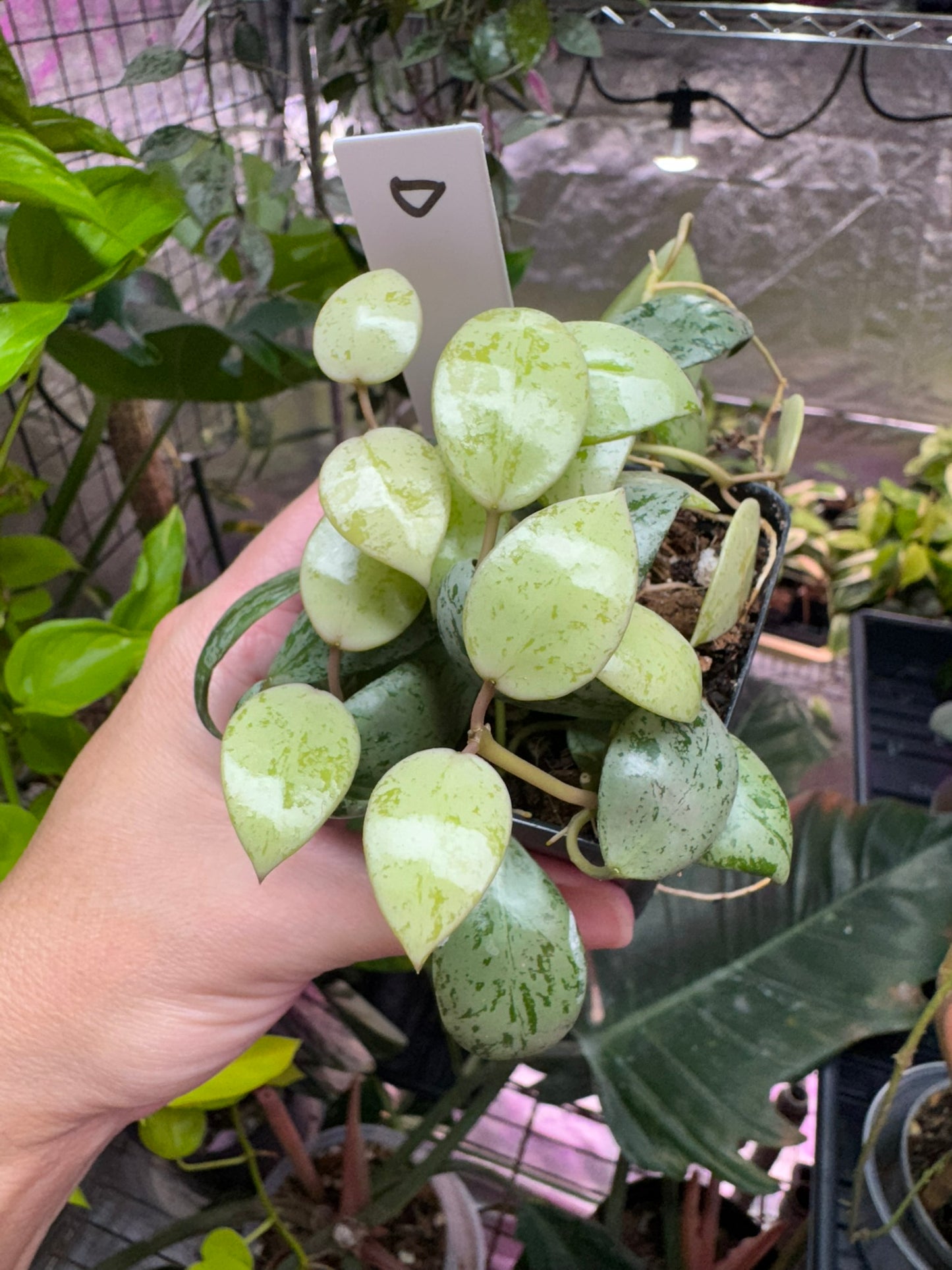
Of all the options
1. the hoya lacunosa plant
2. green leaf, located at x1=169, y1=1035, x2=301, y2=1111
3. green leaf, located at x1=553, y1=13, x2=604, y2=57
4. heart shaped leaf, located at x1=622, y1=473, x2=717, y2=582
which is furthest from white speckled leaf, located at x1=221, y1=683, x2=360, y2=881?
green leaf, located at x1=553, y1=13, x2=604, y2=57

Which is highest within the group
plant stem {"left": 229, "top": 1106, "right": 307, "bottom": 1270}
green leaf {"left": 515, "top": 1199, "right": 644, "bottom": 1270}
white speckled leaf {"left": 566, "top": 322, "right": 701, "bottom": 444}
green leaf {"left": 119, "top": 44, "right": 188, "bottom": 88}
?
green leaf {"left": 119, "top": 44, "right": 188, "bottom": 88}

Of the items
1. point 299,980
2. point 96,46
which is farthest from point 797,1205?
point 96,46

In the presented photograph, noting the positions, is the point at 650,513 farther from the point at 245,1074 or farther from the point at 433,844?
the point at 245,1074

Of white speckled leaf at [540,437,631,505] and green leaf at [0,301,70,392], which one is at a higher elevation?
green leaf at [0,301,70,392]

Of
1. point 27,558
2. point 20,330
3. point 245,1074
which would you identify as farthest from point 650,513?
point 27,558

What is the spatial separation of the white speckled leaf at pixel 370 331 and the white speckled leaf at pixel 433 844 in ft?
0.47

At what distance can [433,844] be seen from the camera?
0.72 feet

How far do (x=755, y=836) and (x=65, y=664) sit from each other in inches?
18.7

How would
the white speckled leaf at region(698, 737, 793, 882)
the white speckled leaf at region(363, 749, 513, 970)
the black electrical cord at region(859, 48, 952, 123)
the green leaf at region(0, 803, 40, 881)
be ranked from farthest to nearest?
the black electrical cord at region(859, 48, 952, 123) → the green leaf at region(0, 803, 40, 881) → the white speckled leaf at region(698, 737, 793, 882) → the white speckled leaf at region(363, 749, 513, 970)

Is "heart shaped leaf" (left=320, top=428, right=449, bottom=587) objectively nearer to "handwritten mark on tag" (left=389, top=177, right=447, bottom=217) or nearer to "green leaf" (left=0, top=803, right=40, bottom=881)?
"handwritten mark on tag" (left=389, top=177, right=447, bottom=217)

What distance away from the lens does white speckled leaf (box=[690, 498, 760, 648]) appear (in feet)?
1.01

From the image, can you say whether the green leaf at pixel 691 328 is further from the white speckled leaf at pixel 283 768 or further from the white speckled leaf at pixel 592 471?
the white speckled leaf at pixel 283 768

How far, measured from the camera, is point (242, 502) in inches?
60.7

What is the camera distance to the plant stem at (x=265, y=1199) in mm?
654
